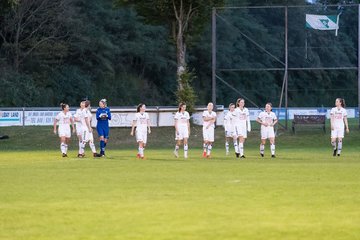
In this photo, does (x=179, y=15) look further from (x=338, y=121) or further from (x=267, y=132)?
(x=267, y=132)

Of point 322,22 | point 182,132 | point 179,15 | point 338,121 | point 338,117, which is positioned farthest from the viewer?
point 179,15

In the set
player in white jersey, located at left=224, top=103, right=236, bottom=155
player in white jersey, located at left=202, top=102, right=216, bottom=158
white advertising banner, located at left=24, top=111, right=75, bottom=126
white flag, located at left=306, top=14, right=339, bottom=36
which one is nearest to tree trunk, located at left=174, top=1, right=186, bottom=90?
white advertising banner, located at left=24, top=111, right=75, bottom=126

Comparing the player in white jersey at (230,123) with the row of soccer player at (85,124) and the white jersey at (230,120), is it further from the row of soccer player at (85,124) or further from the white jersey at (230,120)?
the row of soccer player at (85,124)

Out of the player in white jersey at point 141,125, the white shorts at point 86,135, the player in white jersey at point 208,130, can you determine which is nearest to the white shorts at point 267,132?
the player in white jersey at point 208,130

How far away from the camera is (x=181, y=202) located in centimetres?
1844

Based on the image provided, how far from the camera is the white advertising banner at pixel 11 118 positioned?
57531 mm

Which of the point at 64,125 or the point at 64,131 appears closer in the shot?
the point at 64,131

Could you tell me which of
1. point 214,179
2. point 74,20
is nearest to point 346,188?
point 214,179

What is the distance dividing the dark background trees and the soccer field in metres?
32.0

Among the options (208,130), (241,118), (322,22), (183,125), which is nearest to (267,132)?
(241,118)

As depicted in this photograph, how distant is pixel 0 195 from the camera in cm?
2023

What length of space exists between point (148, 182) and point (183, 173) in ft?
11.2

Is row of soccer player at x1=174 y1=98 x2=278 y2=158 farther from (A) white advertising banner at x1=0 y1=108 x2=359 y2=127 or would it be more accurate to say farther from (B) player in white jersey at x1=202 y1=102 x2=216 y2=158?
(A) white advertising banner at x1=0 y1=108 x2=359 y2=127

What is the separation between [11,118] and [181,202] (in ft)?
133
